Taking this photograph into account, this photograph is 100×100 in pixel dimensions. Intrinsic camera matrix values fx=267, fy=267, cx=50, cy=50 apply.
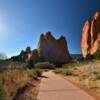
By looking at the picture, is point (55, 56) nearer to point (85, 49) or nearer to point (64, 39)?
point (64, 39)

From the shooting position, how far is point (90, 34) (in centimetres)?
13162

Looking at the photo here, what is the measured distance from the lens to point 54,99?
12203 mm

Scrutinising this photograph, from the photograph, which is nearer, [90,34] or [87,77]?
[87,77]

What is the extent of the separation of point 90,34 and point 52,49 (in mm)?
24135

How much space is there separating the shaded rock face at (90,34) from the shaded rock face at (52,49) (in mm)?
10003

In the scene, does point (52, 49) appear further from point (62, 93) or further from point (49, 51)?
point (62, 93)

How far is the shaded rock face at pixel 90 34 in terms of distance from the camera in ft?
402

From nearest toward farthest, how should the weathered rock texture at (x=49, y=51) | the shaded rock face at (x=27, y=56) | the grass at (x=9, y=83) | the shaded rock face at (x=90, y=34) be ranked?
the grass at (x=9, y=83)
the shaded rock face at (x=27, y=56)
the weathered rock texture at (x=49, y=51)
the shaded rock face at (x=90, y=34)

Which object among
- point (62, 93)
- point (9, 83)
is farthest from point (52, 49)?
point (9, 83)

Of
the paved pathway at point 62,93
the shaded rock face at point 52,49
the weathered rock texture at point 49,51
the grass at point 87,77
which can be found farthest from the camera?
the shaded rock face at point 52,49

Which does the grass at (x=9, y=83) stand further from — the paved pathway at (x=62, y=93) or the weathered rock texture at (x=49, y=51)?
the weathered rock texture at (x=49, y=51)

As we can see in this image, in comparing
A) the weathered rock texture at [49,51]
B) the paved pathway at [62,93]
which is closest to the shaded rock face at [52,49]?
the weathered rock texture at [49,51]

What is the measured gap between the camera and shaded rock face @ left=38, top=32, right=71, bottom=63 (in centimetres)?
11362

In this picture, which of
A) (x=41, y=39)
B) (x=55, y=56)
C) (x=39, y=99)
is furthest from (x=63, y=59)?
(x=39, y=99)
